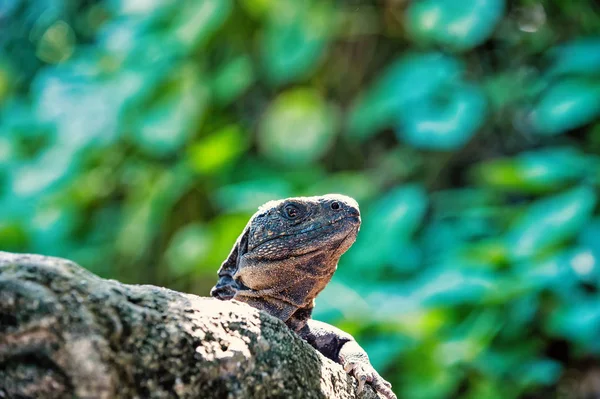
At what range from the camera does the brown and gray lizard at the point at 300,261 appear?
3.07m

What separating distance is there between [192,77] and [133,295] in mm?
5835

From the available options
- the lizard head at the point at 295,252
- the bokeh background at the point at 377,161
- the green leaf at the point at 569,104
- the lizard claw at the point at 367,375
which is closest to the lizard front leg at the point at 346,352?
the lizard claw at the point at 367,375

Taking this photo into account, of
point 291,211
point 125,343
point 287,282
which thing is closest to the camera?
point 125,343

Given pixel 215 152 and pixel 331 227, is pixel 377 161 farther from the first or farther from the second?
pixel 331 227

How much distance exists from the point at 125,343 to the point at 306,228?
122 centimetres

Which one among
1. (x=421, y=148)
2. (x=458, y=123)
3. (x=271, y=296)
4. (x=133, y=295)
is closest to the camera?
(x=133, y=295)

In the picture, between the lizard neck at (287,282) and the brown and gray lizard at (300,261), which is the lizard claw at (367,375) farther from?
the lizard neck at (287,282)

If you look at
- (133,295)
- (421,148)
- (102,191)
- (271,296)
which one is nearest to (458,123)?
(421,148)

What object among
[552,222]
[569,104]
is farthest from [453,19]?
[552,222]

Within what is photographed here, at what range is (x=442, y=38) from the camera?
755 centimetres

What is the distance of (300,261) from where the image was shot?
3104 mm

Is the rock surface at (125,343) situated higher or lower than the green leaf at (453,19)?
lower

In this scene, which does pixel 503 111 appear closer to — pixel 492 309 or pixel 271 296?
pixel 492 309

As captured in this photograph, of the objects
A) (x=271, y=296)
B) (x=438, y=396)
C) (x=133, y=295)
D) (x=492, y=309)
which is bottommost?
(x=133, y=295)
